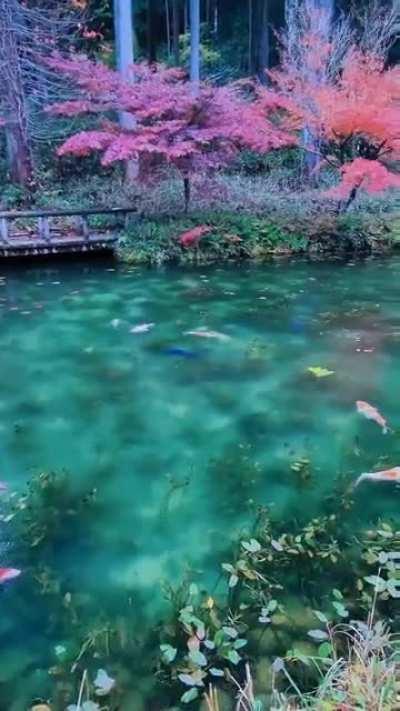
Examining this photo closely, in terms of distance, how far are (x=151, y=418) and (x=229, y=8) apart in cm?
2119

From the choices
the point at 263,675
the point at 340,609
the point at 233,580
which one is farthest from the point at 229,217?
the point at 263,675

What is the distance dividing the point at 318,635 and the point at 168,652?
0.77 meters

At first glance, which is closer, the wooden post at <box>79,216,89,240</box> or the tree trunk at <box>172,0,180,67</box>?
the wooden post at <box>79,216,89,240</box>

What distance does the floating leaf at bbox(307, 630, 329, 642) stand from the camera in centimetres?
306

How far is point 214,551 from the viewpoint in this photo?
12.5 feet

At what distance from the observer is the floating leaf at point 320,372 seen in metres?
6.47

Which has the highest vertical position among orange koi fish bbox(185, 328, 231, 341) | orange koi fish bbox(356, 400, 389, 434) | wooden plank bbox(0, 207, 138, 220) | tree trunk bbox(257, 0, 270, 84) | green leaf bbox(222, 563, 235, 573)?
tree trunk bbox(257, 0, 270, 84)

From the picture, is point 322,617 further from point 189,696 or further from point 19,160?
point 19,160

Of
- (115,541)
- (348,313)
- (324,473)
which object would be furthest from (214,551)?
(348,313)

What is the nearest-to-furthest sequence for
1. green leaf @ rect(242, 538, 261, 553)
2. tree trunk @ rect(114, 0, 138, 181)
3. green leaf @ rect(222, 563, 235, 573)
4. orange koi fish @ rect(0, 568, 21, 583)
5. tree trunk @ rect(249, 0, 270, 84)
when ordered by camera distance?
orange koi fish @ rect(0, 568, 21, 583), green leaf @ rect(222, 563, 235, 573), green leaf @ rect(242, 538, 261, 553), tree trunk @ rect(114, 0, 138, 181), tree trunk @ rect(249, 0, 270, 84)

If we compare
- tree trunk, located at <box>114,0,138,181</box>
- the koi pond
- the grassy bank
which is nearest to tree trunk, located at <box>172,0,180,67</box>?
tree trunk, located at <box>114,0,138,181</box>

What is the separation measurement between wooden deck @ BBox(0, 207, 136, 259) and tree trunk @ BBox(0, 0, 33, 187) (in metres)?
2.52

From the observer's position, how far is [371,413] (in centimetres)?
560

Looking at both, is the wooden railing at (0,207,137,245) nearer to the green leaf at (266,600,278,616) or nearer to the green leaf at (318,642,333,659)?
the green leaf at (266,600,278,616)
